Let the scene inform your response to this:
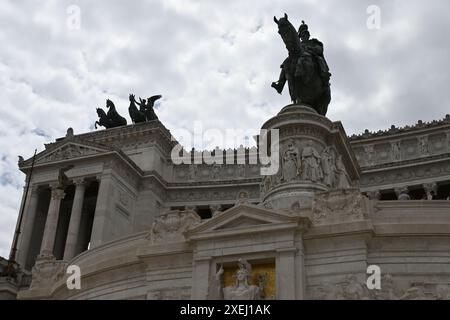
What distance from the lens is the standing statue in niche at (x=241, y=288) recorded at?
17625mm

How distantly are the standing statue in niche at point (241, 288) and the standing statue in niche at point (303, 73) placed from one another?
14.0 metres

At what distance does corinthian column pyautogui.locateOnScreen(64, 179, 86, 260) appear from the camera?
5309cm

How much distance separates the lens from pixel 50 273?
78.1ft

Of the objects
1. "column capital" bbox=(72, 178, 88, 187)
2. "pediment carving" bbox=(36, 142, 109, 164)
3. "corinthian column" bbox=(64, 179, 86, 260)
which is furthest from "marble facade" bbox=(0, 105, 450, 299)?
"pediment carving" bbox=(36, 142, 109, 164)

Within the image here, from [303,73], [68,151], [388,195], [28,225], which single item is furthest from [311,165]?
[28,225]

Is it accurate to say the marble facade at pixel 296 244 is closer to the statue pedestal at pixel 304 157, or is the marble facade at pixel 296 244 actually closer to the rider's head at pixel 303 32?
the statue pedestal at pixel 304 157

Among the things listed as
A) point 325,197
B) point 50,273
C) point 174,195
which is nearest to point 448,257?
point 325,197

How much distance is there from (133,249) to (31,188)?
42.4m

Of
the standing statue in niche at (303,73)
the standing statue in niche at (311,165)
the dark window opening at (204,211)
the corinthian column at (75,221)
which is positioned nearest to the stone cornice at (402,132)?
the dark window opening at (204,211)

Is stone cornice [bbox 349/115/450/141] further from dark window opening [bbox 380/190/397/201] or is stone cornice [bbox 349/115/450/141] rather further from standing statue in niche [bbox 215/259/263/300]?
standing statue in niche [bbox 215/259/263/300]

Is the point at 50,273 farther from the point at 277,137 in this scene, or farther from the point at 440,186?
the point at 440,186

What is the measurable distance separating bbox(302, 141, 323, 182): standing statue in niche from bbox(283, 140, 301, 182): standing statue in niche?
291mm

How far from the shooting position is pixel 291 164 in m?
26.4

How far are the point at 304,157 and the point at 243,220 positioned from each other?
797cm
